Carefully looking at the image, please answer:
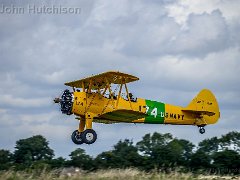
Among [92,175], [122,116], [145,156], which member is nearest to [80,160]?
[145,156]

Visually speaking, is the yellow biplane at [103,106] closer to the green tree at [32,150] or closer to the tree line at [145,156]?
the tree line at [145,156]

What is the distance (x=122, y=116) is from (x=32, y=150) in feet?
76.9

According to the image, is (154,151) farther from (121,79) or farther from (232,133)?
(121,79)

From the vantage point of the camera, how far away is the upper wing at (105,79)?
24.8 metres

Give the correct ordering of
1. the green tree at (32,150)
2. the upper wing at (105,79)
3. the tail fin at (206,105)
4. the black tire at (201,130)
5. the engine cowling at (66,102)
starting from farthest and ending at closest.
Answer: the green tree at (32,150) → the tail fin at (206,105) → the black tire at (201,130) → the engine cowling at (66,102) → the upper wing at (105,79)

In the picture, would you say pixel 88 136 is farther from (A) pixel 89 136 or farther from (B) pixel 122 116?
(B) pixel 122 116

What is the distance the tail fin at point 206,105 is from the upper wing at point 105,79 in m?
7.13

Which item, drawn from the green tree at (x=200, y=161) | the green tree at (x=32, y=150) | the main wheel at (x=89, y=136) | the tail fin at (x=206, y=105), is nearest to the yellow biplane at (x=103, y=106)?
the main wheel at (x=89, y=136)

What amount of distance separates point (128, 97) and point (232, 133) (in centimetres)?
2277

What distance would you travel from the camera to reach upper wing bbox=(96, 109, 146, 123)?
25022mm

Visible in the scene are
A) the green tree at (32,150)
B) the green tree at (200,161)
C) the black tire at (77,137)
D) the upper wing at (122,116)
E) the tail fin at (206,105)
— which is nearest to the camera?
the upper wing at (122,116)

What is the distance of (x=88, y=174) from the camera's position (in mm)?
17422

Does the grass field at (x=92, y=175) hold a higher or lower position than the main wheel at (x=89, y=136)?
lower

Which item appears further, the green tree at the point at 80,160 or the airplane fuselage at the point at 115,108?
the green tree at the point at 80,160
